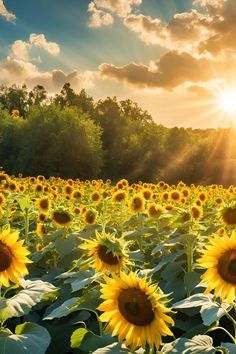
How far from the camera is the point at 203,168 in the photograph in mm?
36031

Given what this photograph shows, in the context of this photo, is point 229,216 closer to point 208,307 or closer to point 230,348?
point 208,307

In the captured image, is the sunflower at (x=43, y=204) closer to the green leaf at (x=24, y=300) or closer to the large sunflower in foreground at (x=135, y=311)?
the green leaf at (x=24, y=300)

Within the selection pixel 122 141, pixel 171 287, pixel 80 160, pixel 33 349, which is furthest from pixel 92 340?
pixel 122 141

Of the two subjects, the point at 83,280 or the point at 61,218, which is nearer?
the point at 83,280

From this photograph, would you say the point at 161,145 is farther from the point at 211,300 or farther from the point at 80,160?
the point at 211,300

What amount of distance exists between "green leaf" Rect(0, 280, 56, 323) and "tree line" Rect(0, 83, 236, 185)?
98.3 ft

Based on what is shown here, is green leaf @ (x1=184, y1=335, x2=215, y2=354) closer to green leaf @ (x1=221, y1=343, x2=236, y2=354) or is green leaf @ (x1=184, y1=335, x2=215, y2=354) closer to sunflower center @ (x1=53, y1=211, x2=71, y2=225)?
green leaf @ (x1=221, y1=343, x2=236, y2=354)

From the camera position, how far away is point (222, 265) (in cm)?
238

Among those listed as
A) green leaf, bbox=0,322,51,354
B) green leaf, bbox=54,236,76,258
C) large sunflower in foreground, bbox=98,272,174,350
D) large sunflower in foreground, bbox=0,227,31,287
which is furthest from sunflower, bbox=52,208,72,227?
large sunflower in foreground, bbox=98,272,174,350

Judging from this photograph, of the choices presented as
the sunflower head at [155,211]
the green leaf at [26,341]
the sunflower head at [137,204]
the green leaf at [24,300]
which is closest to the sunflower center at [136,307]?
the green leaf at [26,341]

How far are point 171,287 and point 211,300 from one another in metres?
1.20

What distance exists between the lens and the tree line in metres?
33.3

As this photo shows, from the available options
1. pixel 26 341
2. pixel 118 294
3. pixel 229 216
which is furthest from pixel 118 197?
pixel 118 294

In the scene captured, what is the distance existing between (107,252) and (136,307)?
702 millimetres
